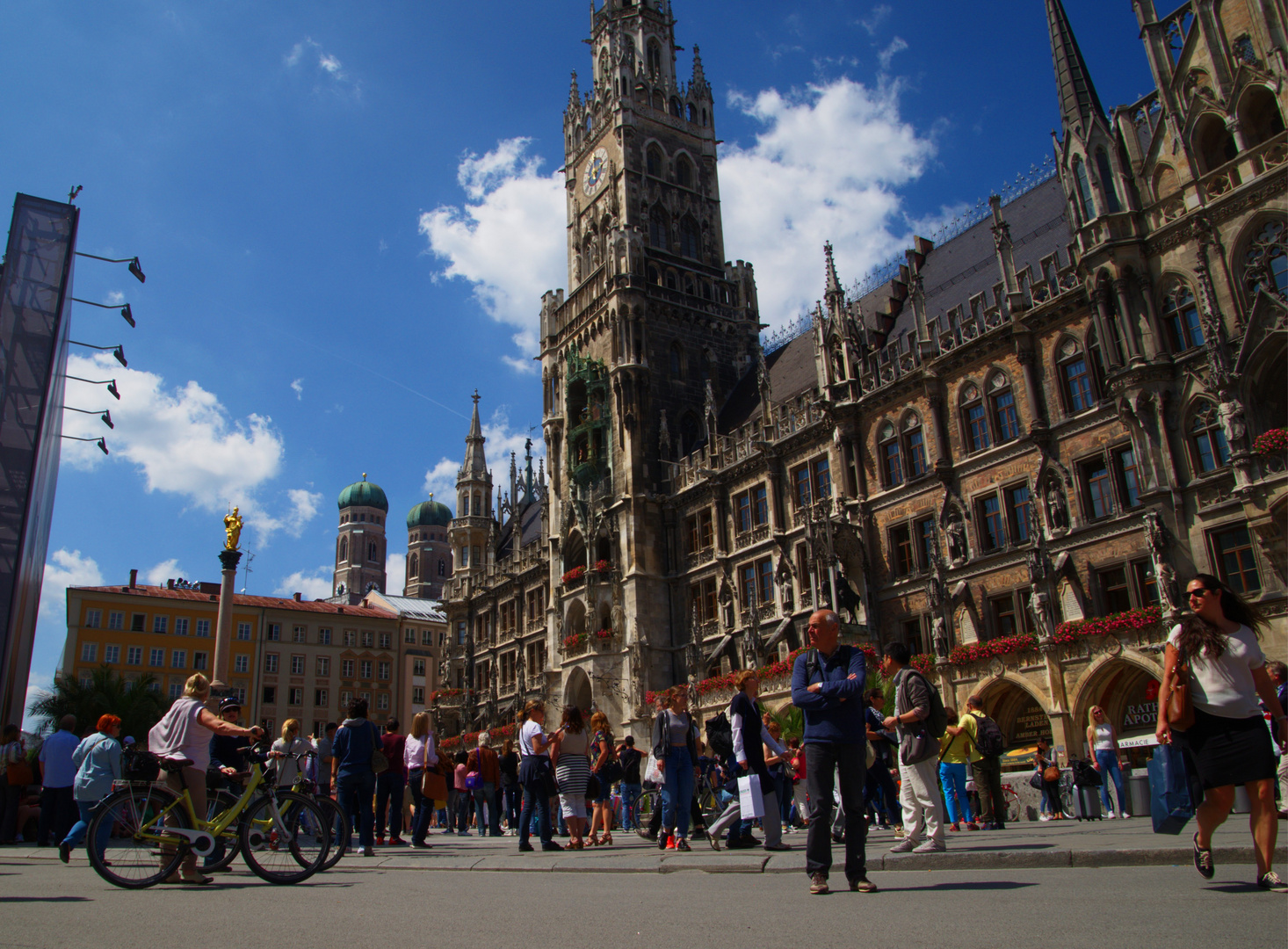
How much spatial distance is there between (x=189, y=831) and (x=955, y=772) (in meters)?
9.55

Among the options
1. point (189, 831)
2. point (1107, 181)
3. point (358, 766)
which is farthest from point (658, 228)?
point (189, 831)

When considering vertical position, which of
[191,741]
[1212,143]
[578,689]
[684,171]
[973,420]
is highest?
[684,171]

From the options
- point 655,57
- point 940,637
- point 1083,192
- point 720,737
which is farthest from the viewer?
point 655,57

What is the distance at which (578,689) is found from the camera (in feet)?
127

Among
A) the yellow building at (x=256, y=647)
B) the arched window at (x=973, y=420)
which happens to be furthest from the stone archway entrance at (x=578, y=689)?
the yellow building at (x=256, y=647)

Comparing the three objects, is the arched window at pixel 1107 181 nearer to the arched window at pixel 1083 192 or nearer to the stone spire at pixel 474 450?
the arched window at pixel 1083 192

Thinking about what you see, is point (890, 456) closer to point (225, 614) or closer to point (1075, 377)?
point (1075, 377)

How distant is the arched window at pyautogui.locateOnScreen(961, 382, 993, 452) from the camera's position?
28.0 metres

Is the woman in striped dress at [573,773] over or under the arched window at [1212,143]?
under

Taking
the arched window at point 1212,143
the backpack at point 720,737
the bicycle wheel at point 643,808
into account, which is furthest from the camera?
the arched window at point 1212,143

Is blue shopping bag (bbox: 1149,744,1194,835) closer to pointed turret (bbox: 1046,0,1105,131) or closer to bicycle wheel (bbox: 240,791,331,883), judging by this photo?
bicycle wheel (bbox: 240,791,331,883)

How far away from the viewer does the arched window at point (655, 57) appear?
49.4m

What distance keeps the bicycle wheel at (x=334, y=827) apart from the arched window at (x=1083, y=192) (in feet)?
78.1

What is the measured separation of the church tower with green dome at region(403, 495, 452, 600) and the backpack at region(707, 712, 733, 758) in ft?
343
